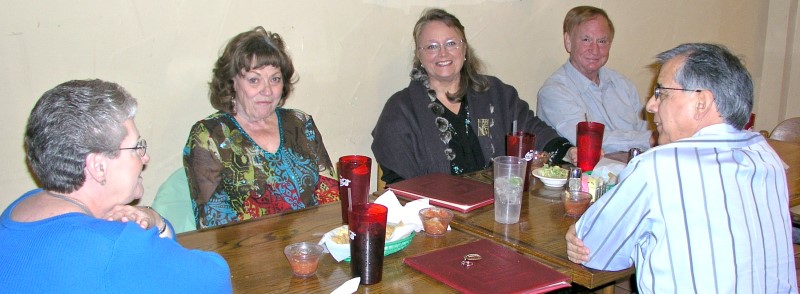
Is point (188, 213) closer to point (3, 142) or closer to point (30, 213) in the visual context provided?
point (3, 142)

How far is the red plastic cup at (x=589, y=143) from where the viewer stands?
247cm

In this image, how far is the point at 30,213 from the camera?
49.2 inches

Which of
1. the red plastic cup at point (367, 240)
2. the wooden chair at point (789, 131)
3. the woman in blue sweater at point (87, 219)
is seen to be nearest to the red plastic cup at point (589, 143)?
the red plastic cup at point (367, 240)

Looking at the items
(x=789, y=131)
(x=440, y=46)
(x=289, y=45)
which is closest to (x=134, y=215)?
(x=289, y=45)

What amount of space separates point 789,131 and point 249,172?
302 cm

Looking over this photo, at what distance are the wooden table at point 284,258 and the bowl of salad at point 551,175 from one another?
0.60 meters

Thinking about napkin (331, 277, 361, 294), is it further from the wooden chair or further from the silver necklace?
the wooden chair

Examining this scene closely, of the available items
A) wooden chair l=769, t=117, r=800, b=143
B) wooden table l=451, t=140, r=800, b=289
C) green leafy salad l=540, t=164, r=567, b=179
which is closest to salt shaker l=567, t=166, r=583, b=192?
wooden table l=451, t=140, r=800, b=289

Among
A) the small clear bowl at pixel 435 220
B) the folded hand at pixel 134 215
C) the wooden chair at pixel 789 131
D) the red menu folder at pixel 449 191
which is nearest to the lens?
the folded hand at pixel 134 215

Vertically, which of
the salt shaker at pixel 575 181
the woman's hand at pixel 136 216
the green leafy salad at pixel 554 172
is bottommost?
the green leafy salad at pixel 554 172

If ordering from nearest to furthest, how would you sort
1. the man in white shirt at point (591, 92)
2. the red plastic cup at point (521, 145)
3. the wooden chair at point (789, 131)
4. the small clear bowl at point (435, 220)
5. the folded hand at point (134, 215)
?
the folded hand at point (134, 215), the small clear bowl at point (435, 220), the red plastic cup at point (521, 145), the man in white shirt at point (591, 92), the wooden chair at point (789, 131)

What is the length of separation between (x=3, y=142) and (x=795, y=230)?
3.23 metres

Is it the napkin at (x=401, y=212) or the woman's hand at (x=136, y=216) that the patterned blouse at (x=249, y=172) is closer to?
the napkin at (x=401, y=212)

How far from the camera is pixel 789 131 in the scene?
3732mm
